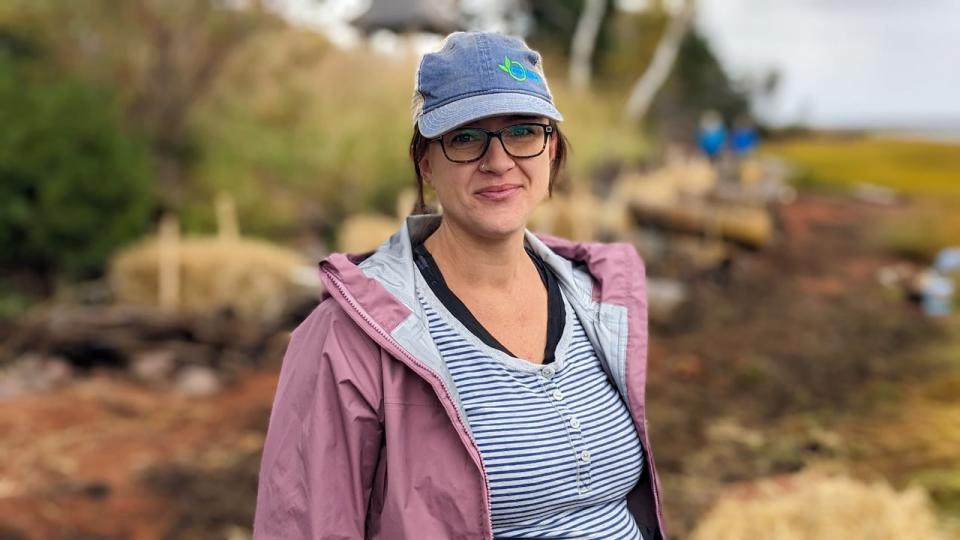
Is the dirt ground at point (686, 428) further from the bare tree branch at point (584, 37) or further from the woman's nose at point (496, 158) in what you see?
the bare tree branch at point (584, 37)

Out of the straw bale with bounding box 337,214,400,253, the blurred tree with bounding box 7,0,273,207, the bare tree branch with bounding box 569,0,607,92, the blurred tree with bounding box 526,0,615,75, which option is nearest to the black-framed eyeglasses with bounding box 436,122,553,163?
the straw bale with bounding box 337,214,400,253

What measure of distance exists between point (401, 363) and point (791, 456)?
4.33 metres

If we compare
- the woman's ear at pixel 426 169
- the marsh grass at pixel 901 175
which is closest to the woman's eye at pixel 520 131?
the woman's ear at pixel 426 169

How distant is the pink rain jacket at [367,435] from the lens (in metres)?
1.69

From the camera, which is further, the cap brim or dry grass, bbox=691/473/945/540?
dry grass, bbox=691/473/945/540

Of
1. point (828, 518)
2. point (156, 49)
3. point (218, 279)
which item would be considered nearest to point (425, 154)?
point (828, 518)

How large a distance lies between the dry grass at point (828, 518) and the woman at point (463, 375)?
4.60ft

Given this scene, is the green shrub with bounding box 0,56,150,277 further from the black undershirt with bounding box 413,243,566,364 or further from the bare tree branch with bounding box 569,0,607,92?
the bare tree branch with bounding box 569,0,607,92

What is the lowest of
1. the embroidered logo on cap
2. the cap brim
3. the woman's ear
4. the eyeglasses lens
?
the woman's ear

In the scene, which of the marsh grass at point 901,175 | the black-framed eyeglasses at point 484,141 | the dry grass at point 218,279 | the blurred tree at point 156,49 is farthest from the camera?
the marsh grass at point 901,175

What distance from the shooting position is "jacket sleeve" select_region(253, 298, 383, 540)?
1.68 metres

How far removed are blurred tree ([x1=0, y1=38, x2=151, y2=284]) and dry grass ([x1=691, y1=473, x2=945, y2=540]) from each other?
6.99 meters

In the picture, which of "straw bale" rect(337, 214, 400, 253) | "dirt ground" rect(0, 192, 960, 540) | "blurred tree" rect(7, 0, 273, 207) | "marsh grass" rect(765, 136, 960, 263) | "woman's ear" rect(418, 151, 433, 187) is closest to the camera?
"woman's ear" rect(418, 151, 433, 187)

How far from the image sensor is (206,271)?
852 cm
